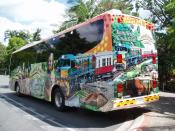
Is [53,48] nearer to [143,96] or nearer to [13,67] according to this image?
[143,96]

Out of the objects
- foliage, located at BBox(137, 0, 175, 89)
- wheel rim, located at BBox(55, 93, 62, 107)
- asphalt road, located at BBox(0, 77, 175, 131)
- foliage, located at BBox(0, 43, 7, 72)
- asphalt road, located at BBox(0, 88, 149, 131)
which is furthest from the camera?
foliage, located at BBox(0, 43, 7, 72)

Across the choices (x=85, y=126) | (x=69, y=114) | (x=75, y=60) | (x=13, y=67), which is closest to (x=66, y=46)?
(x=75, y=60)

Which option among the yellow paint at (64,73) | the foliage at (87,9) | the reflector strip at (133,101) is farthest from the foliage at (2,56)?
the reflector strip at (133,101)

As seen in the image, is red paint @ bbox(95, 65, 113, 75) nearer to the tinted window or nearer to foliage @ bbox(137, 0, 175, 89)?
the tinted window

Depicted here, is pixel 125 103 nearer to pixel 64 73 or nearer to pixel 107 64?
pixel 107 64

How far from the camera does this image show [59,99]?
13828 millimetres

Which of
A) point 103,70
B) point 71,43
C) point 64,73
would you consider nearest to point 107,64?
point 103,70

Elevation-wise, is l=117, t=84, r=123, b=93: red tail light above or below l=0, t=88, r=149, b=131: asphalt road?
above

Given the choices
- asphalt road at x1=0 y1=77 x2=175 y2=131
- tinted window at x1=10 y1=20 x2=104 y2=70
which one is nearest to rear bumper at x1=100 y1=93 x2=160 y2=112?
asphalt road at x1=0 y1=77 x2=175 y2=131

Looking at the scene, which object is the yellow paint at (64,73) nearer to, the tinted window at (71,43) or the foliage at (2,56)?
the tinted window at (71,43)

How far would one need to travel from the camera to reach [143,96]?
11367 millimetres

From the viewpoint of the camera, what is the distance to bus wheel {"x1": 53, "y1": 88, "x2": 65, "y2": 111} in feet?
44.3

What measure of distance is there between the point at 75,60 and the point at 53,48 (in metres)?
2.40

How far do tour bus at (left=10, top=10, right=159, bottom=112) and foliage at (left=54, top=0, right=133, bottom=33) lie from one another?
1434 cm
